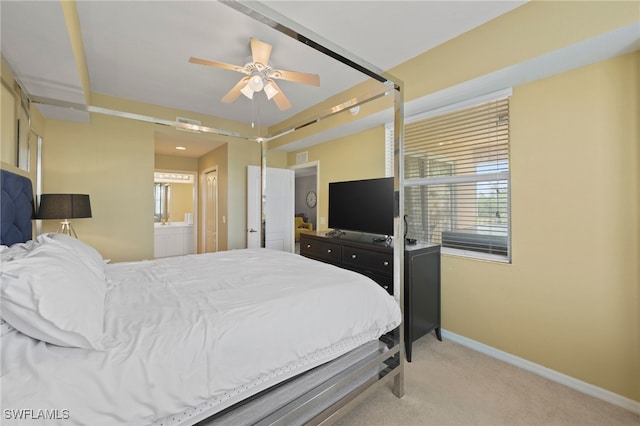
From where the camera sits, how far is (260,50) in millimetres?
2164

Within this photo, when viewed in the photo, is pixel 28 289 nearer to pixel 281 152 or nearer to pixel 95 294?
Result: pixel 95 294

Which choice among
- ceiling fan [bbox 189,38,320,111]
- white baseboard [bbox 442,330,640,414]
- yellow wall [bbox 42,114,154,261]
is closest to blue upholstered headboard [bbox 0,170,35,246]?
yellow wall [bbox 42,114,154,261]

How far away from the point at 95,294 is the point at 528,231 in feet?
9.77

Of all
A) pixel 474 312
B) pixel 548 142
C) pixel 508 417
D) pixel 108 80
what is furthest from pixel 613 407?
pixel 108 80

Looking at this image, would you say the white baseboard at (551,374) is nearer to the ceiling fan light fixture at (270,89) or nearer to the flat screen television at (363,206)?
the flat screen television at (363,206)

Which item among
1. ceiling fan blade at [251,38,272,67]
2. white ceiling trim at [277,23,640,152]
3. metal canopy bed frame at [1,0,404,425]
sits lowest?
metal canopy bed frame at [1,0,404,425]

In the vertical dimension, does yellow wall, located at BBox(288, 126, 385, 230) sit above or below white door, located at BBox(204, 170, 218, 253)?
above

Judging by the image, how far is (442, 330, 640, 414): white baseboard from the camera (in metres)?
1.81

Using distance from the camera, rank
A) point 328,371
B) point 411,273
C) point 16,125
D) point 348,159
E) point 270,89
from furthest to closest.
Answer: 1. point 348,159
2. point 270,89
3. point 411,273
4. point 16,125
5. point 328,371

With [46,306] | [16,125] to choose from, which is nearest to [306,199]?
[16,125]

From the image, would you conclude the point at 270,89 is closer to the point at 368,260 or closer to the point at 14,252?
the point at 368,260

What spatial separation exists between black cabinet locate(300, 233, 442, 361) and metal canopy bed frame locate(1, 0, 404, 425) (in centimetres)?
55

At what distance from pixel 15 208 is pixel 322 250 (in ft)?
8.76

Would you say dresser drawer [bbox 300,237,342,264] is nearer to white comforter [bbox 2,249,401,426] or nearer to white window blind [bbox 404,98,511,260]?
white window blind [bbox 404,98,511,260]
